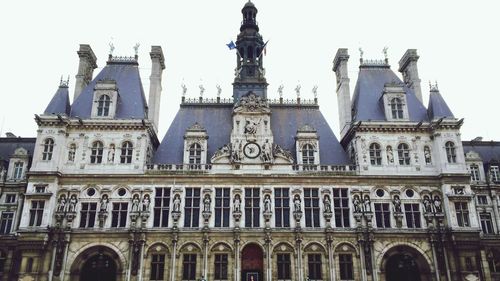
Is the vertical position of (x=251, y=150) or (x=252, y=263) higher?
(x=251, y=150)

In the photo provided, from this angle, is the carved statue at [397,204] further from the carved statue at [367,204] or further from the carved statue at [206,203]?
the carved statue at [206,203]

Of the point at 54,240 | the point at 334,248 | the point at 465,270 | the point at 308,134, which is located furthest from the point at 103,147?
the point at 465,270

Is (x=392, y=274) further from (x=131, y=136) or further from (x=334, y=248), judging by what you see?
(x=131, y=136)

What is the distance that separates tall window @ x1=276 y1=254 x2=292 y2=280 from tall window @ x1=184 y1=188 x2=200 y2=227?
796 centimetres

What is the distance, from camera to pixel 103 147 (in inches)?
1684

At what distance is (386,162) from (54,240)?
3083 cm

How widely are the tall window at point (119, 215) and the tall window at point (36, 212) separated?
605 centimetres

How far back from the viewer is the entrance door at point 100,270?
130 feet

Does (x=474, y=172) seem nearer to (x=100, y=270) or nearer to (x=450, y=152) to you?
(x=450, y=152)

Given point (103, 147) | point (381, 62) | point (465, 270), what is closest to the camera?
point (465, 270)

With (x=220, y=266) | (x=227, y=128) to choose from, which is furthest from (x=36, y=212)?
(x=227, y=128)

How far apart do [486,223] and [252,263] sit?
25.1 m

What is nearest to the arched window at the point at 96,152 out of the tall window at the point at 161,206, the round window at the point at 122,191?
the round window at the point at 122,191

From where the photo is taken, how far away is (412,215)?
41.3 m
